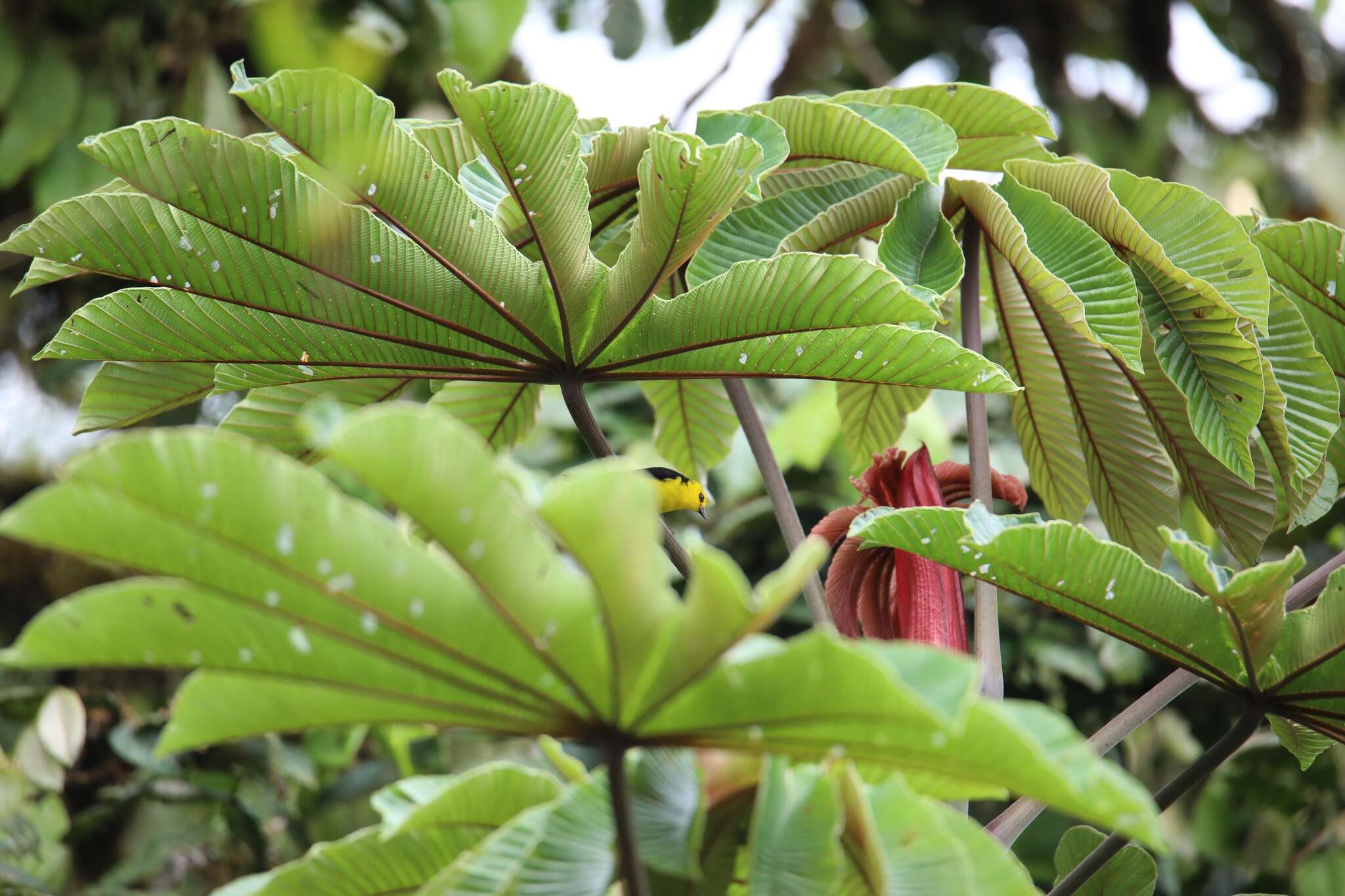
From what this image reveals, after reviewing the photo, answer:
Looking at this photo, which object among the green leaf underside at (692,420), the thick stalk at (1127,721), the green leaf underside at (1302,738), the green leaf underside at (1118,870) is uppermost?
the green leaf underside at (692,420)

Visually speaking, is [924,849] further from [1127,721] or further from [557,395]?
[557,395]

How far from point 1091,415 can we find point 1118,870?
27 centimetres

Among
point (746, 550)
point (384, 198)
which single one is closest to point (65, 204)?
point (384, 198)

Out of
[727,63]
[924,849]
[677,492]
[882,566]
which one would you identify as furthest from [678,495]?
[727,63]

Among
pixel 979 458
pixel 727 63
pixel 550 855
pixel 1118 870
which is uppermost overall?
pixel 727 63

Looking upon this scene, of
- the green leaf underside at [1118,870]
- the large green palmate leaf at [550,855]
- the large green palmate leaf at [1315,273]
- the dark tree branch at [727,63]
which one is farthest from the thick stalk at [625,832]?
the dark tree branch at [727,63]

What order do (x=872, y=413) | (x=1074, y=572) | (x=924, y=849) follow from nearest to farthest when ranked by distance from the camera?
(x=924, y=849)
(x=1074, y=572)
(x=872, y=413)

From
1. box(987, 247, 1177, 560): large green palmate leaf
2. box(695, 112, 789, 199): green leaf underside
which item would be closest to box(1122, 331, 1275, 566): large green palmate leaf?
box(987, 247, 1177, 560): large green palmate leaf

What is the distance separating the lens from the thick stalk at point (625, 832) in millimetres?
351

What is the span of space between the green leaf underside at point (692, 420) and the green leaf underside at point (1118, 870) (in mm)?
349

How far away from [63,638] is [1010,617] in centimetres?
111

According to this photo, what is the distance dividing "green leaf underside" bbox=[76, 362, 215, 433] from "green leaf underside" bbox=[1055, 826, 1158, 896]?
0.52 meters

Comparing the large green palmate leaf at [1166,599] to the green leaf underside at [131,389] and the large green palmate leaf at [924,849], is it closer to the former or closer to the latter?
the large green palmate leaf at [924,849]

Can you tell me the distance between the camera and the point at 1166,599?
1.59 feet
